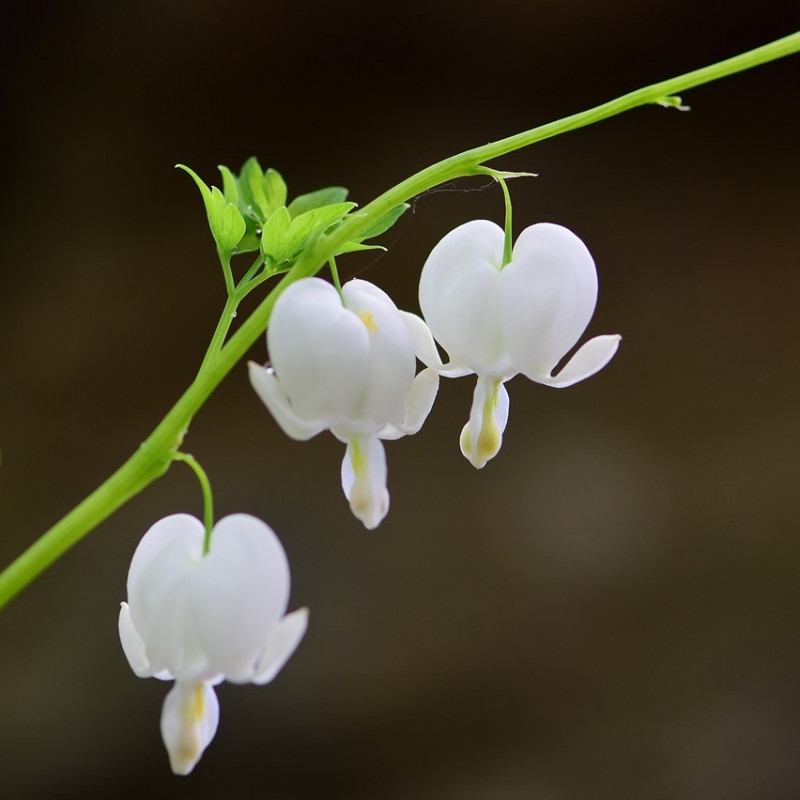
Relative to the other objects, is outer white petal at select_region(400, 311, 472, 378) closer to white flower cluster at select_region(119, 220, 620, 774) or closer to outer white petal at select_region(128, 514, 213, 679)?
white flower cluster at select_region(119, 220, 620, 774)

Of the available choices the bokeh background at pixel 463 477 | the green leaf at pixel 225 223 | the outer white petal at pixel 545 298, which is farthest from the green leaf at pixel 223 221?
the bokeh background at pixel 463 477

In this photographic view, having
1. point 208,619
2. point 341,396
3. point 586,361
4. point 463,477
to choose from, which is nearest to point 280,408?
point 341,396

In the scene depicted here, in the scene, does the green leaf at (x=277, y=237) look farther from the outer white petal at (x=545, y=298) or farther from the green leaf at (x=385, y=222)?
the outer white petal at (x=545, y=298)

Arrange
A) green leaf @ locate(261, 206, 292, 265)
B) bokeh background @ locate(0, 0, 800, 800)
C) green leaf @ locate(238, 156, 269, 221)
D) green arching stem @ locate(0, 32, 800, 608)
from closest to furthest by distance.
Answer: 1. green arching stem @ locate(0, 32, 800, 608)
2. green leaf @ locate(261, 206, 292, 265)
3. green leaf @ locate(238, 156, 269, 221)
4. bokeh background @ locate(0, 0, 800, 800)

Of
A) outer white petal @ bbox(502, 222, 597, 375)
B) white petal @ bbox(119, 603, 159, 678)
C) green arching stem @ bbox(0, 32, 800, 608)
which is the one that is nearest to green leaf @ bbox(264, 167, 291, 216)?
green arching stem @ bbox(0, 32, 800, 608)

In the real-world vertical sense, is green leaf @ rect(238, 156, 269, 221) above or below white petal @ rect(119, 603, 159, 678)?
above

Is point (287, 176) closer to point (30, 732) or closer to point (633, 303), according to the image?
→ point (633, 303)
